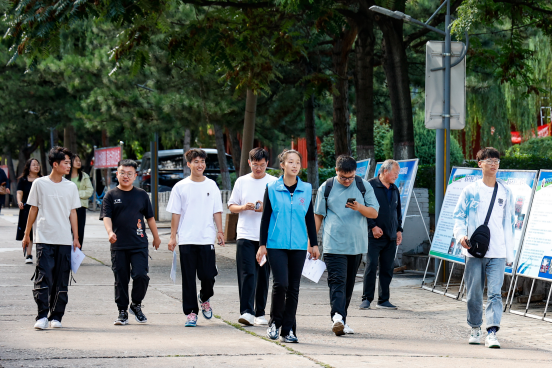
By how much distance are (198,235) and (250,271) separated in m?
0.59

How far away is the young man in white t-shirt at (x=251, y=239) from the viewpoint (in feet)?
24.5

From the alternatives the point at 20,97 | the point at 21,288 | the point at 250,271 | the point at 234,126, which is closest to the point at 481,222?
the point at 250,271

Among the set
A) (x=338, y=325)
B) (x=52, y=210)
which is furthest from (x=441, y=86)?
(x=52, y=210)

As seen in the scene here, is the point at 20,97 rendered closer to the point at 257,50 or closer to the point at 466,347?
the point at 257,50

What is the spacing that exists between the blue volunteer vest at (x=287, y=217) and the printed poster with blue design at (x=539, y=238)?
3231 mm

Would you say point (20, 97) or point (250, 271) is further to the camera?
point (20, 97)

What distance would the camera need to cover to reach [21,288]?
975 cm

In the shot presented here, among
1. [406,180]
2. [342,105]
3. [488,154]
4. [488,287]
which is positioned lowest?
[488,287]

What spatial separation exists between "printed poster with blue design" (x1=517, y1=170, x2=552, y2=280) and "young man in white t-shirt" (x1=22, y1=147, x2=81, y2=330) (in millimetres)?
4849

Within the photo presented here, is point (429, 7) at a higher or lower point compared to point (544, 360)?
higher

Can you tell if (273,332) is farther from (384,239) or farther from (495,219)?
(384,239)

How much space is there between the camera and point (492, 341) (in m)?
6.91

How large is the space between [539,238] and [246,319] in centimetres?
352

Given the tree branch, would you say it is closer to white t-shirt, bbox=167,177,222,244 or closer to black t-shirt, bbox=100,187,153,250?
white t-shirt, bbox=167,177,222,244
